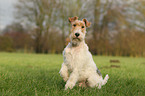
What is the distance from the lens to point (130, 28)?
3111cm

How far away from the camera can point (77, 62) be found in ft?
11.9

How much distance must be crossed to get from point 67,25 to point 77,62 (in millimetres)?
27265

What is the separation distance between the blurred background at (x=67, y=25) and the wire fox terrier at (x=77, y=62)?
26748mm

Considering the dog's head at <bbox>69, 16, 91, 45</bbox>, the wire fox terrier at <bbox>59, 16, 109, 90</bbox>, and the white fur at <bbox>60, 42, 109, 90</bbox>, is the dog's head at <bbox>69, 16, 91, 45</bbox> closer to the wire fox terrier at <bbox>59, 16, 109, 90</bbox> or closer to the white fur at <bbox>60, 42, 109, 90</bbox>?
the wire fox terrier at <bbox>59, 16, 109, 90</bbox>

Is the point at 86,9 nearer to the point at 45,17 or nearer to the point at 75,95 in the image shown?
the point at 45,17

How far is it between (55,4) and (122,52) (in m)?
15.8

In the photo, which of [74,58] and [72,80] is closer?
[72,80]

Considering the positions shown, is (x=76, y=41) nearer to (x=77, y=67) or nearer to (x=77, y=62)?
(x=77, y=62)

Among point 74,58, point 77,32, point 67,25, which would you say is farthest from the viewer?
point 67,25

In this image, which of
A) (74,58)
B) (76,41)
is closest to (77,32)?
(76,41)

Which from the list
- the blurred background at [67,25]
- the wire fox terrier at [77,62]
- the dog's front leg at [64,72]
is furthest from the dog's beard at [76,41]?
the blurred background at [67,25]

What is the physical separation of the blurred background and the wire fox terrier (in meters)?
26.7

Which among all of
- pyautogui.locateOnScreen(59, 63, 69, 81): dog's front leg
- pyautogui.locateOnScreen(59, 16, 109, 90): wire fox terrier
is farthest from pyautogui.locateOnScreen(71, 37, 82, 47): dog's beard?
pyautogui.locateOnScreen(59, 63, 69, 81): dog's front leg

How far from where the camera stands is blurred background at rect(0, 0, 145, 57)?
30828mm
